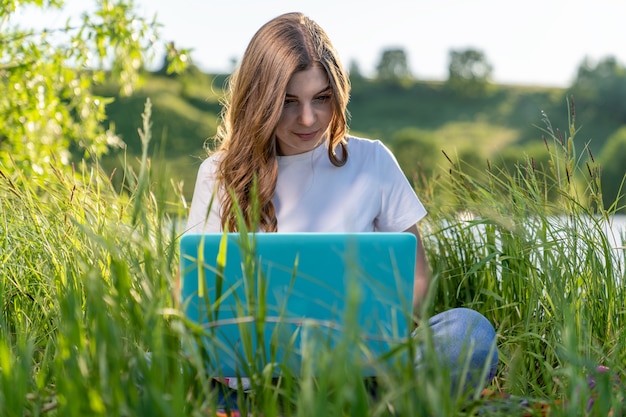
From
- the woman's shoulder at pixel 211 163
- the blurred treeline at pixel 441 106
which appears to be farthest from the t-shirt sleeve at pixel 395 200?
the blurred treeline at pixel 441 106

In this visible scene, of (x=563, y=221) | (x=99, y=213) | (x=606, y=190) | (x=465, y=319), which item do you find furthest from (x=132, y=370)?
(x=606, y=190)

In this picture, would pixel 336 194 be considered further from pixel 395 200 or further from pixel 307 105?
pixel 307 105

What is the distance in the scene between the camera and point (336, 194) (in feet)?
9.61

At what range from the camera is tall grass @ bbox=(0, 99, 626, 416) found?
127 centimetres

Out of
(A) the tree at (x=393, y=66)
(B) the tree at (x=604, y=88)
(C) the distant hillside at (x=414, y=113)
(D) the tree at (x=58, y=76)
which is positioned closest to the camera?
(D) the tree at (x=58, y=76)

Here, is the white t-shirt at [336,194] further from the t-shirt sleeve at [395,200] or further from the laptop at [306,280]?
the laptop at [306,280]

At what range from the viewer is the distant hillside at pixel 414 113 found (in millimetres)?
31156

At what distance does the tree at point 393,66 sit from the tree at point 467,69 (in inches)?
86.8

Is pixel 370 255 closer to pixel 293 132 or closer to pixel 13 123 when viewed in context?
pixel 293 132

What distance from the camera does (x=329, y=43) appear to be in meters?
2.85

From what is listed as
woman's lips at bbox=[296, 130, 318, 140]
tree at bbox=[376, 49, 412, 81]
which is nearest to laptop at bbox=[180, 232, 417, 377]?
woman's lips at bbox=[296, 130, 318, 140]

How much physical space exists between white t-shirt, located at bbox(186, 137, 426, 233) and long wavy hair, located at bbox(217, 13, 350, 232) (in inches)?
2.2

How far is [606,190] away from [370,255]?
62.0ft

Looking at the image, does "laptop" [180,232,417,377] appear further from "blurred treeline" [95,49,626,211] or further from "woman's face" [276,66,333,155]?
"blurred treeline" [95,49,626,211]
